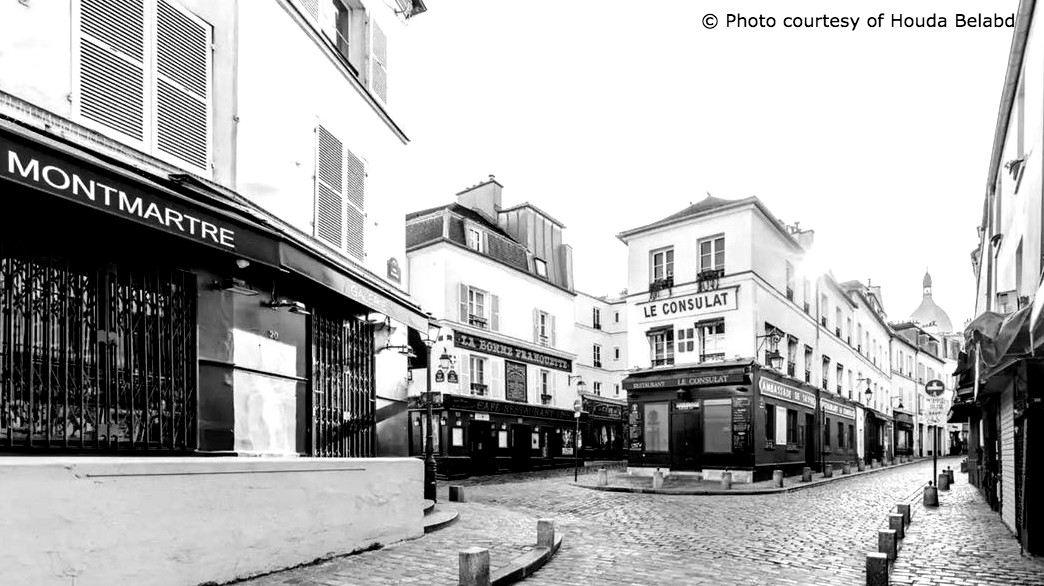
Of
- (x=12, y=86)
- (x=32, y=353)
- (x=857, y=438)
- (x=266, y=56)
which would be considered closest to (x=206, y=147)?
(x=266, y=56)

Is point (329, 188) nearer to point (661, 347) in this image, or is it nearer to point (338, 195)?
point (338, 195)

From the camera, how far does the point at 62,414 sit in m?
5.99

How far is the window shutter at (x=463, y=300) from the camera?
2919 centimetres

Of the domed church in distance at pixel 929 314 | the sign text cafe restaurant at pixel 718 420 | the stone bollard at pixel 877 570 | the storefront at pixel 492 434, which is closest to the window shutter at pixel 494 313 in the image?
the storefront at pixel 492 434

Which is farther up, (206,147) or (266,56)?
(266,56)

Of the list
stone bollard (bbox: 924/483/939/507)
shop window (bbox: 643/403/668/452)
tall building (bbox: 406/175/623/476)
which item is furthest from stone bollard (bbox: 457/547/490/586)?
shop window (bbox: 643/403/668/452)

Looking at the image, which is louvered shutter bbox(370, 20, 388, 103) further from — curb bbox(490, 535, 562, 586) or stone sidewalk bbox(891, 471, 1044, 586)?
stone sidewalk bbox(891, 471, 1044, 586)

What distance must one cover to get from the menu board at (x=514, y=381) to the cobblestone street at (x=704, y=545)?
13.8 meters

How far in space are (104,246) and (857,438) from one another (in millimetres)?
38104

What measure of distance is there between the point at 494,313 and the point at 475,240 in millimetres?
3045

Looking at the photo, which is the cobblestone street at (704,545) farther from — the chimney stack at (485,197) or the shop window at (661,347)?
the chimney stack at (485,197)

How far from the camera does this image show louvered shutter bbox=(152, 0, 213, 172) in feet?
24.4

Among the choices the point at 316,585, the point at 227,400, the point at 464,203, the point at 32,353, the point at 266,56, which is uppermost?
the point at 464,203

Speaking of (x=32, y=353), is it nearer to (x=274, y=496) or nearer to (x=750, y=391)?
(x=274, y=496)
